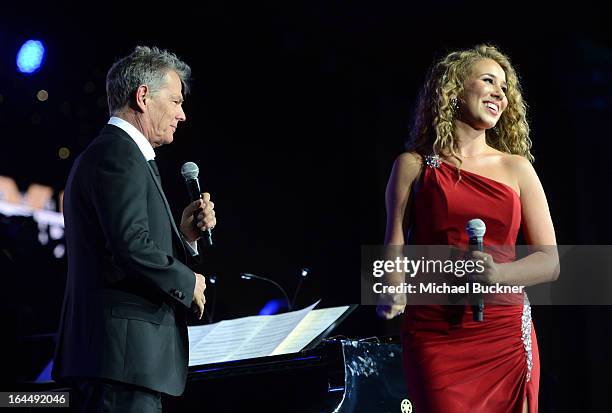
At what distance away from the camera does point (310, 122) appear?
22.5 feet

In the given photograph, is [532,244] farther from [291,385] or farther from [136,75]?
[136,75]

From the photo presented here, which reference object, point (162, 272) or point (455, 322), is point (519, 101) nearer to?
point (455, 322)

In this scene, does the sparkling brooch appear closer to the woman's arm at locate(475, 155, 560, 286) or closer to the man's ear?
the woman's arm at locate(475, 155, 560, 286)

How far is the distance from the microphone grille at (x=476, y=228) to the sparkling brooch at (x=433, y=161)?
0.94 feet

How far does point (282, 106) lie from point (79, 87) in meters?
1.92

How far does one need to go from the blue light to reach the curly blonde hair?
10.9 ft

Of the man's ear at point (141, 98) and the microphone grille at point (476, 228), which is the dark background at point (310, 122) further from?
the microphone grille at point (476, 228)

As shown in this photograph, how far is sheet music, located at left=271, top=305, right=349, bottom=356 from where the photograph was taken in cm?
313

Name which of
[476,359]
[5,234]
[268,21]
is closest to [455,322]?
[476,359]

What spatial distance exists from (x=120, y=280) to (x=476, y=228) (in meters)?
1.07

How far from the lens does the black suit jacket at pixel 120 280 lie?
217cm

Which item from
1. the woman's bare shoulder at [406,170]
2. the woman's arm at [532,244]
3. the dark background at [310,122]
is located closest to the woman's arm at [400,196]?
the woman's bare shoulder at [406,170]

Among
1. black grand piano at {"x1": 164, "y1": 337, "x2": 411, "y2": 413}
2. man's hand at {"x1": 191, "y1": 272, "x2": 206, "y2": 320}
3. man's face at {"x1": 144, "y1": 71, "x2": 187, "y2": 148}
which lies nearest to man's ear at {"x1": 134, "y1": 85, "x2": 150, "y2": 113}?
man's face at {"x1": 144, "y1": 71, "x2": 187, "y2": 148}

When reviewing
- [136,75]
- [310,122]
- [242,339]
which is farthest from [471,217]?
Answer: [310,122]
